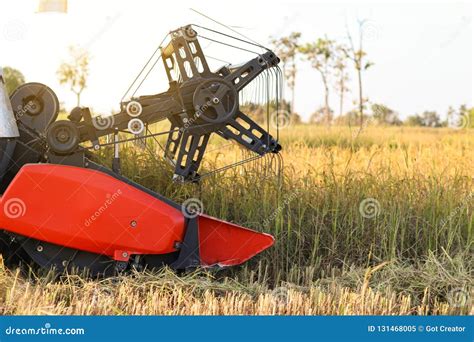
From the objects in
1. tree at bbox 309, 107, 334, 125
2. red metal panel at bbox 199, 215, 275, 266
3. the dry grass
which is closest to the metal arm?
red metal panel at bbox 199, 215, 275, 266

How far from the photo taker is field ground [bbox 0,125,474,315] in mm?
4508

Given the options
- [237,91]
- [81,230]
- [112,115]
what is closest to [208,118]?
[237,91]

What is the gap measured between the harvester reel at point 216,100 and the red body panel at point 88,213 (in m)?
0.68

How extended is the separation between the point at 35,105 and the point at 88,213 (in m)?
0.93

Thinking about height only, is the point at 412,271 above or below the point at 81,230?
below

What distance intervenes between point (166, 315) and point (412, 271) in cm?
196

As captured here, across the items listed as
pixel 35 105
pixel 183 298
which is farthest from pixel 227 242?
pixel 35 105

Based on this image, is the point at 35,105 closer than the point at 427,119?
Yes

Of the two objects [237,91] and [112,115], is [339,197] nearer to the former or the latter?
[237,91]

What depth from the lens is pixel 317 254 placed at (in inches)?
227

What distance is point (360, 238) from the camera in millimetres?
5844

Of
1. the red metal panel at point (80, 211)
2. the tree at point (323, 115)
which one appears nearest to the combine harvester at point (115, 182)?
the red metal panel at point (80, 211)

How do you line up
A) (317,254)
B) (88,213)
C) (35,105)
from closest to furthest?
(88,213) → (35,105) → (317,254)

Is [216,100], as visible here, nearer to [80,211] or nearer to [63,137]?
[63,137]
